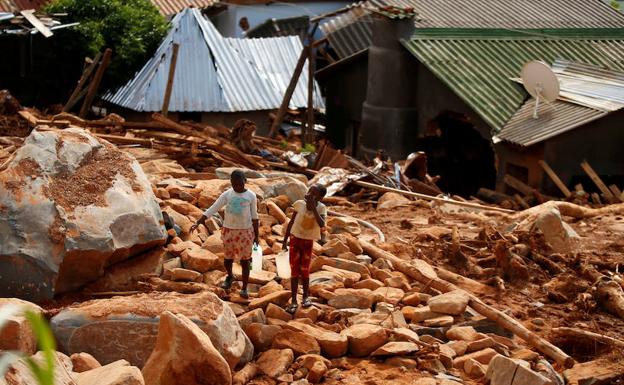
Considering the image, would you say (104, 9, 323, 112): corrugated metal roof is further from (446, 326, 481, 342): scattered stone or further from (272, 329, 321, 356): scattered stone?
(272, 329, 321, 356): scattered stone

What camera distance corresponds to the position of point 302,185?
37.8 feet

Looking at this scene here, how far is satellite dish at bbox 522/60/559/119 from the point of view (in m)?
19.3

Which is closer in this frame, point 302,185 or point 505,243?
point 505,243

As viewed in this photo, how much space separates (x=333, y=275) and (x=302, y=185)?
7.93ft

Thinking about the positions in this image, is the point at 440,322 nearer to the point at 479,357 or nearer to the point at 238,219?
the point at 479,357

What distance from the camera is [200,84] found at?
82.1 ft

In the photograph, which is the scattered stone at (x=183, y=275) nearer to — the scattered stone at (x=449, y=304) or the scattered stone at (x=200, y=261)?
the scattered stone at (x=200, y=261)

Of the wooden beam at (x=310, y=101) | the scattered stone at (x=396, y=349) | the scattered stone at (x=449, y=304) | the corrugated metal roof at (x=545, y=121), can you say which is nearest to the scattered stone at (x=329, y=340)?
the scattered stone at (x=396, y=349)

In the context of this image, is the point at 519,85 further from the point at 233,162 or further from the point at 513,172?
the point at 233,162

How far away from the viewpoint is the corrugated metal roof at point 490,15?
24.9 metres

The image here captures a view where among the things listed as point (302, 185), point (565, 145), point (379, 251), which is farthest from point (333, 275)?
point (565, 145)

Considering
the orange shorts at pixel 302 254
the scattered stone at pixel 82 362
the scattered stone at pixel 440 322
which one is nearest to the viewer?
the scattered stone at pixel 82 362

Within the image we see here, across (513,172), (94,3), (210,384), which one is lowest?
(513,172)

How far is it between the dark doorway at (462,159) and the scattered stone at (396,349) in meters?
14.6
